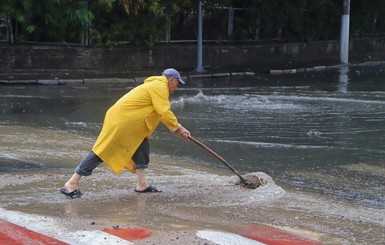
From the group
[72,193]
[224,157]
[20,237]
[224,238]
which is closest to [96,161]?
[72,193]

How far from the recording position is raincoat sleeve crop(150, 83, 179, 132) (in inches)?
326

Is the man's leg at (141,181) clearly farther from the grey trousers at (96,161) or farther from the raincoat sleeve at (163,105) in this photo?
the raincoat sleeve at (163,105)

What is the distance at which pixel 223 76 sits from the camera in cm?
2531

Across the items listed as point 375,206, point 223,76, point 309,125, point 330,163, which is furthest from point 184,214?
point 223,76

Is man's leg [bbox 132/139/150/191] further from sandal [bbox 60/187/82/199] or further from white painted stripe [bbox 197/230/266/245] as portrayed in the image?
white painted stripe [bbox 197/230/266/245]

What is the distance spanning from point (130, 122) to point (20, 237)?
2.11 meters

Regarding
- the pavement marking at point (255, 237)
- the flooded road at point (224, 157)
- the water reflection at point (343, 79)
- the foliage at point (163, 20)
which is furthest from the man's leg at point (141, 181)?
the foliage at point (163, 20)

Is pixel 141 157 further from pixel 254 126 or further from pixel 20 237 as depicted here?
pixel 254 126

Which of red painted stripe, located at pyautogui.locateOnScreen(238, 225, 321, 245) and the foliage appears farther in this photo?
the foliage

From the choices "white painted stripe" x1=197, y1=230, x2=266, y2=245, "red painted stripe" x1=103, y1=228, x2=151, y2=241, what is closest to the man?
"red painted stripe" x1=103, y1=228, x2=151, y2=241

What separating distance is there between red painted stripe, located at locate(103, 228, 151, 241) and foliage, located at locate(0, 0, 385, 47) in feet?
53.9

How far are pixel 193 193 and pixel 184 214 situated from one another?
1.01 metres

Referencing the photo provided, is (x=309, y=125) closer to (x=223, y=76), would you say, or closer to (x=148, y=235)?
(x=148, y=235)

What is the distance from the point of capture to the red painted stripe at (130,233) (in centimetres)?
690
